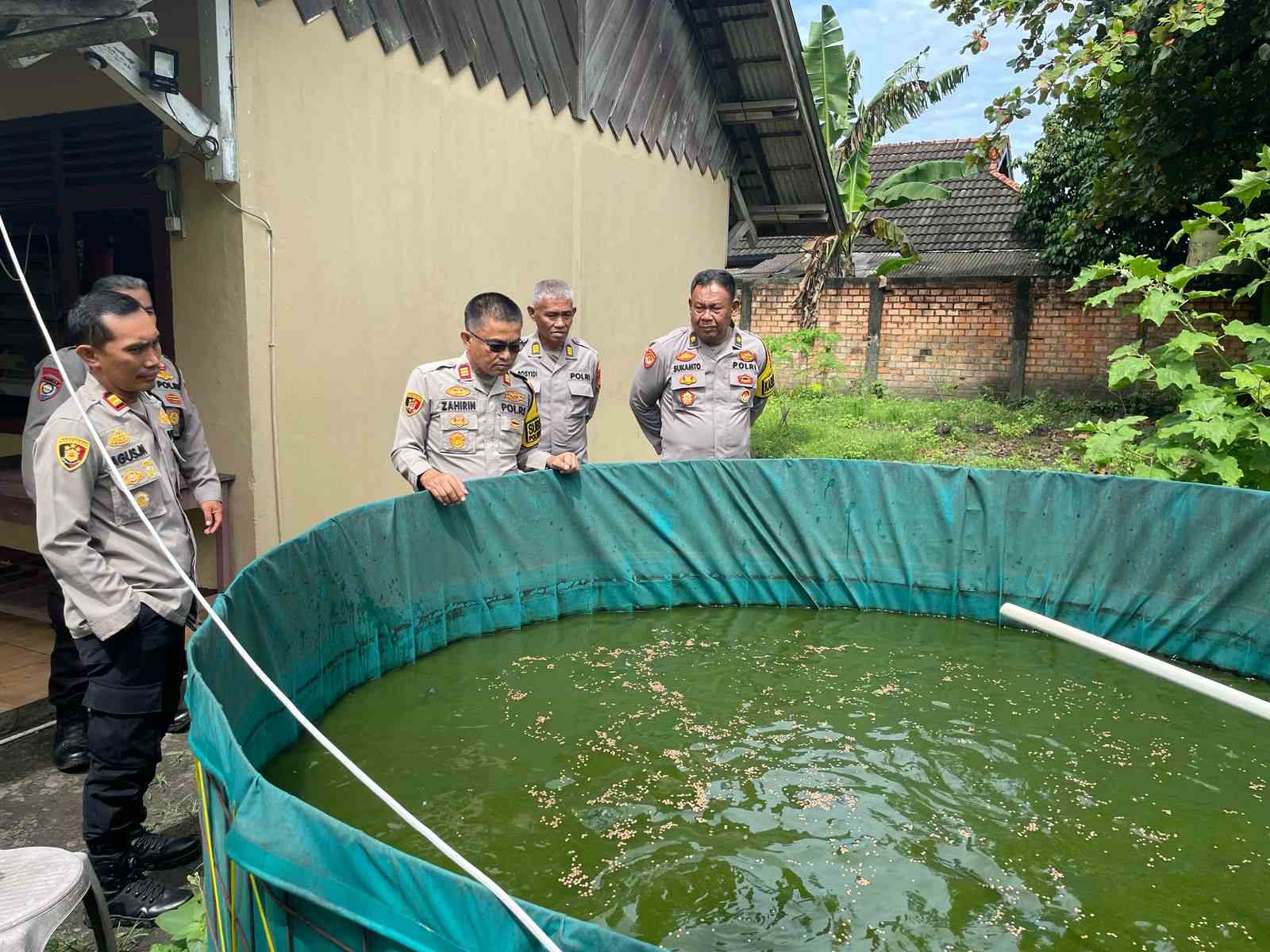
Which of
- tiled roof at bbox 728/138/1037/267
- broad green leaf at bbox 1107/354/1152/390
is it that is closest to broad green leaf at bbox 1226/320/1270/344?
broad green leaf at bbox 1107/354/1152/390

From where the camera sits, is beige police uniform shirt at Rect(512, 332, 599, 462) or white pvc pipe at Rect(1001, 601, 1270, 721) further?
beige police uniform shirt at Rect(512, 332, 599, 462)

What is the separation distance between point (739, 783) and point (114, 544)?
208 cm

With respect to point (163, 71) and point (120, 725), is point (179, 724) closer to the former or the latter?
point (120, 725)

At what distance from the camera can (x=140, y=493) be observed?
8.95 feet

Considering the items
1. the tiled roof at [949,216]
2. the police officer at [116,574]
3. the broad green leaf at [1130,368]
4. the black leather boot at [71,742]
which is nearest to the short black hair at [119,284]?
the police officer at [116,574]

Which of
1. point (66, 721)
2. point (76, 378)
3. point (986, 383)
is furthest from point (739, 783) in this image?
point (986, 383)

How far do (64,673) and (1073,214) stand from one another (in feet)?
40.0

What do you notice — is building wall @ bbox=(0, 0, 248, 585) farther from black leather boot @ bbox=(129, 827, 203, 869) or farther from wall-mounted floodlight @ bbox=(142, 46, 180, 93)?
black leather boot @ bbox=(129, 827, 203, 869)

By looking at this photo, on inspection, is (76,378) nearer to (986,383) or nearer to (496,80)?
(496,80)

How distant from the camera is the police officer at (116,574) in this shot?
2541mm

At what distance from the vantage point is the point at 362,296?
16.3 feet

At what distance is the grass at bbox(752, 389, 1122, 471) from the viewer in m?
→ 10.2

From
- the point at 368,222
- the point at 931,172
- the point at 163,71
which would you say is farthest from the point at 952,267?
the point at 163,71

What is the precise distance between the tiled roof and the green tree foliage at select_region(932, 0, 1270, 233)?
212 inches
